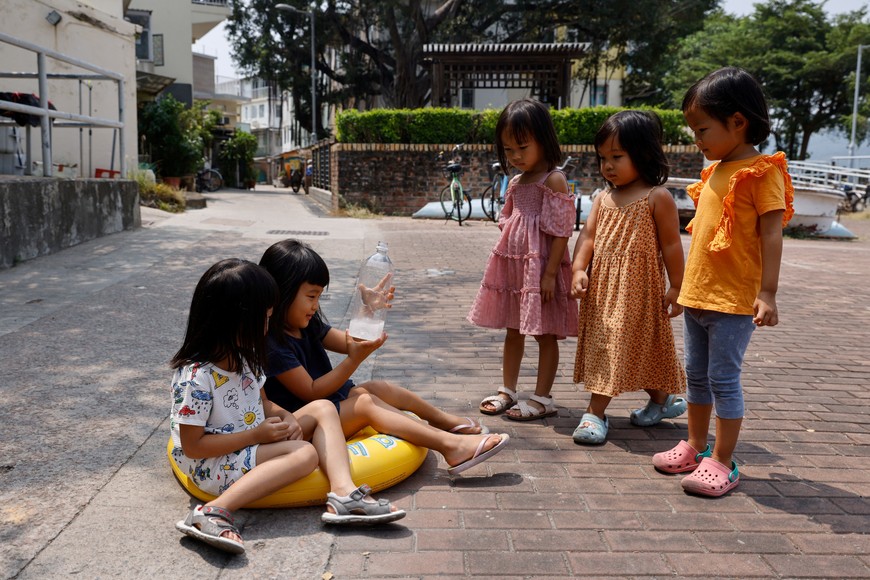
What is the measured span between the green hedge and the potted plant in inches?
186

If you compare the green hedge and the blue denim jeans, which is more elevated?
the green hedge

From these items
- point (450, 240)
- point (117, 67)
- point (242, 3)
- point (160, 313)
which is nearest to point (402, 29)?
point (242, 3)

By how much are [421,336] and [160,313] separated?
2.06 m

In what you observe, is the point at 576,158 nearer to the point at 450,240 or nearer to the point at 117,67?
the point at 450,240

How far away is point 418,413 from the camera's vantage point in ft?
11.5

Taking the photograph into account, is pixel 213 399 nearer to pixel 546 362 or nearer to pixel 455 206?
pixel 546 362

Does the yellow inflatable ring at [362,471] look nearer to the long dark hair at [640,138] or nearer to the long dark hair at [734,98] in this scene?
the long dark hair at [640,138]

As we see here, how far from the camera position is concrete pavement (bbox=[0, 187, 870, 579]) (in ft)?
8.27

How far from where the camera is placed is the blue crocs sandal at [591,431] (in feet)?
12.0

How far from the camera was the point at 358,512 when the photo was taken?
9.00 feet

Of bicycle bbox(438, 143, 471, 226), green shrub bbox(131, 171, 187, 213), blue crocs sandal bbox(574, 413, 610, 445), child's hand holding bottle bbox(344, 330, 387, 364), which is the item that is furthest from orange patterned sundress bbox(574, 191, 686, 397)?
green shrub bbox(131, 171, 187, 213)

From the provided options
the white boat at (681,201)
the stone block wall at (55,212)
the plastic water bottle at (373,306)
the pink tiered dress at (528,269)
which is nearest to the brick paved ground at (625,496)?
the pink tiered dress at (528,269)

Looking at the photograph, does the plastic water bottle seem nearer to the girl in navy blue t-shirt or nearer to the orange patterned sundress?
the girl in navy blue t-shirt

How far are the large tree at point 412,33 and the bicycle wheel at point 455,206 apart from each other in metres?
→ 12.6
